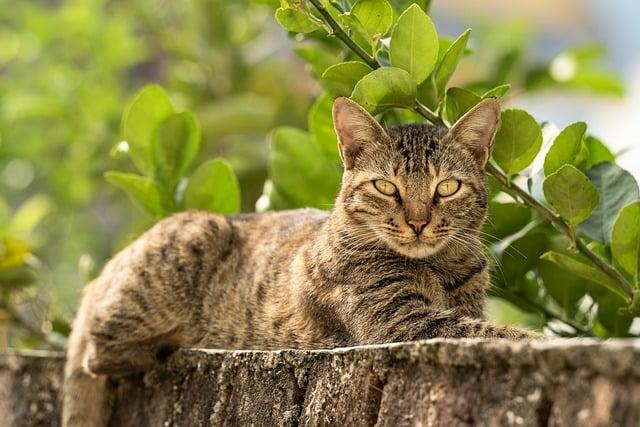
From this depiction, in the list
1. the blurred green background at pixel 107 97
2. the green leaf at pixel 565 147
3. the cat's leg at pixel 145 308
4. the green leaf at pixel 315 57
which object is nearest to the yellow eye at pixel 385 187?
the green leaf at pixel 565 147

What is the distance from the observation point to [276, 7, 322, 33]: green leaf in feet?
7.38

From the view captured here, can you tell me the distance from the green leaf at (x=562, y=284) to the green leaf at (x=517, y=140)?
14.3 inches

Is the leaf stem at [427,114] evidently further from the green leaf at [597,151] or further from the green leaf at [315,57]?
the green leaf at [315,57]

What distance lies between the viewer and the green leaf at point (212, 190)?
3074 mm

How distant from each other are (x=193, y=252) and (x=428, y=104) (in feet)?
2.77

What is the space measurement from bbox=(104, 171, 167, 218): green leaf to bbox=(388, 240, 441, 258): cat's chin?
950 mm

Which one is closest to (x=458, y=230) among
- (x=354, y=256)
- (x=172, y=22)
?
(x=354, y=256)

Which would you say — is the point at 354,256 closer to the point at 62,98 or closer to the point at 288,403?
the point at 288,403

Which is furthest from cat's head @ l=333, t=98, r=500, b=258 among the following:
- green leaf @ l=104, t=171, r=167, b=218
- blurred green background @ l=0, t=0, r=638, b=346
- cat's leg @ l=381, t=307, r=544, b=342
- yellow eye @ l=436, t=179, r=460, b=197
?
blurred green background @ l=0, t=0, r=638, b=346

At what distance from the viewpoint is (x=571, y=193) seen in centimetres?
209

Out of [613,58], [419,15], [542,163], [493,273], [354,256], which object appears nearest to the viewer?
[419,15]

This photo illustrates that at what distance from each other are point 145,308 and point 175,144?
0.53 meters

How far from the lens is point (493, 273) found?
271cm

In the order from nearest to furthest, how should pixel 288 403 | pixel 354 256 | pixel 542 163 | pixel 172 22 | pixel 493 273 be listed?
pixel 288 403 → pixel 542 163 → pixel 354 256 → pixel 493 273 → pixel 172 22
